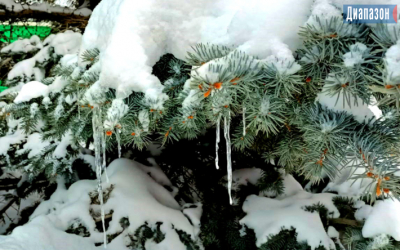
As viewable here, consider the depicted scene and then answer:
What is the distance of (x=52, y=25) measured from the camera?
239 centimetres

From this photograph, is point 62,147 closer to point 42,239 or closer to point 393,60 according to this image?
point 42,239

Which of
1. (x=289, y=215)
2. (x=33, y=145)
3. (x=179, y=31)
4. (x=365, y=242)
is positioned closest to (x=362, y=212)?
(x=365, y=242)

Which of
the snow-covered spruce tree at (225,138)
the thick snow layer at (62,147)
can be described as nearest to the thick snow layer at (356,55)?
the snow-covered spruce tree at (225,138)

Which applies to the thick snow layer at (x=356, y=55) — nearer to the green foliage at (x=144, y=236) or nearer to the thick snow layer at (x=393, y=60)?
the thick snow layer at (x=393, y=60)

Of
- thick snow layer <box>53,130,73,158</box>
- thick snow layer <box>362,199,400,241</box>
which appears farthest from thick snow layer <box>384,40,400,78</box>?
thick snow layer <box>53,130,73,158</box>

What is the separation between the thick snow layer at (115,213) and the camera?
46.4 inches

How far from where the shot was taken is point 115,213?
1337mm

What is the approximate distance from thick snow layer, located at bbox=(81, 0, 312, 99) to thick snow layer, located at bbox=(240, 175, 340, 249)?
991 mm

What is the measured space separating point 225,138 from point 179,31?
0.37 m

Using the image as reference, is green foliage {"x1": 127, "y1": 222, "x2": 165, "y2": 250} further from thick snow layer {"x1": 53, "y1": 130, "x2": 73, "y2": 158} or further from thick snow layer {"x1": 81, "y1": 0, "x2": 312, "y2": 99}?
thick snow layer {"x1": 81, "y1": 0, "x2": 312, "y2": 99}

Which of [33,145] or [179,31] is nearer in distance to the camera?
[179,31]

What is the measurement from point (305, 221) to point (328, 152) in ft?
2.52

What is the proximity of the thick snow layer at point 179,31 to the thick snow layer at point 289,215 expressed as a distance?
991mm

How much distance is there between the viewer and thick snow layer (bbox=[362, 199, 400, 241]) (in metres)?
1.15
